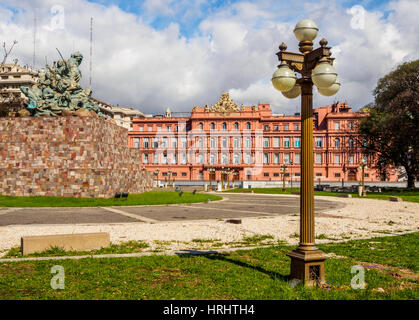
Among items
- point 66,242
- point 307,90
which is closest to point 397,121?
point 307,90

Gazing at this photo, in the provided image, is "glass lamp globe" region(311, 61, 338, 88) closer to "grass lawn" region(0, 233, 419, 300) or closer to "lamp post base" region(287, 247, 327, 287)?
"lamp post base" region(287, 247, 327, 287)

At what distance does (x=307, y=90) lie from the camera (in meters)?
6.07

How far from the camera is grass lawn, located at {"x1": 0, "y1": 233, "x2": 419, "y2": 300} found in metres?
5.30

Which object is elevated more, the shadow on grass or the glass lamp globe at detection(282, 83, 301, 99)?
the glass lamp globe at detection(282, 83, 301, 99)

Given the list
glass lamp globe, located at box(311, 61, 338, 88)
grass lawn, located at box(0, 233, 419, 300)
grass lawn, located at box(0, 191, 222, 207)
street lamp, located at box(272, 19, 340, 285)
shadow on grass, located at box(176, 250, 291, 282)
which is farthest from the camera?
grass lawn, located at box(0, 191, 222, 207)

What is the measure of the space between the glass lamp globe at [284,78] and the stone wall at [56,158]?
2031cm

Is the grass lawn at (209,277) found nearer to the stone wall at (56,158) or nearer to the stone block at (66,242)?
the stone block at (66,242)

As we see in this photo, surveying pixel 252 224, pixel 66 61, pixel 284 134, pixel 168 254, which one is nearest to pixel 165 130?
pixel 284 134

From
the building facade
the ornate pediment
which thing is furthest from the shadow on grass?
the ornate pediment

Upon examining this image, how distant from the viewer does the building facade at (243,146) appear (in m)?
75.2

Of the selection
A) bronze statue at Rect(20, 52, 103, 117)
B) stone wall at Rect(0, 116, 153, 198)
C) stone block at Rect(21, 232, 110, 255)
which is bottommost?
stone block at Rect(21, 232, 110, 255)

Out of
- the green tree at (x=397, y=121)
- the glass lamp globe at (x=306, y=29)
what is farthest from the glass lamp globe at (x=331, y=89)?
the green tree at (x=397, y=121)

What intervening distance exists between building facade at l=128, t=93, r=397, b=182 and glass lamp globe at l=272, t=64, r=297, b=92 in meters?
68.5

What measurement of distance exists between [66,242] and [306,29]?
284 inches
